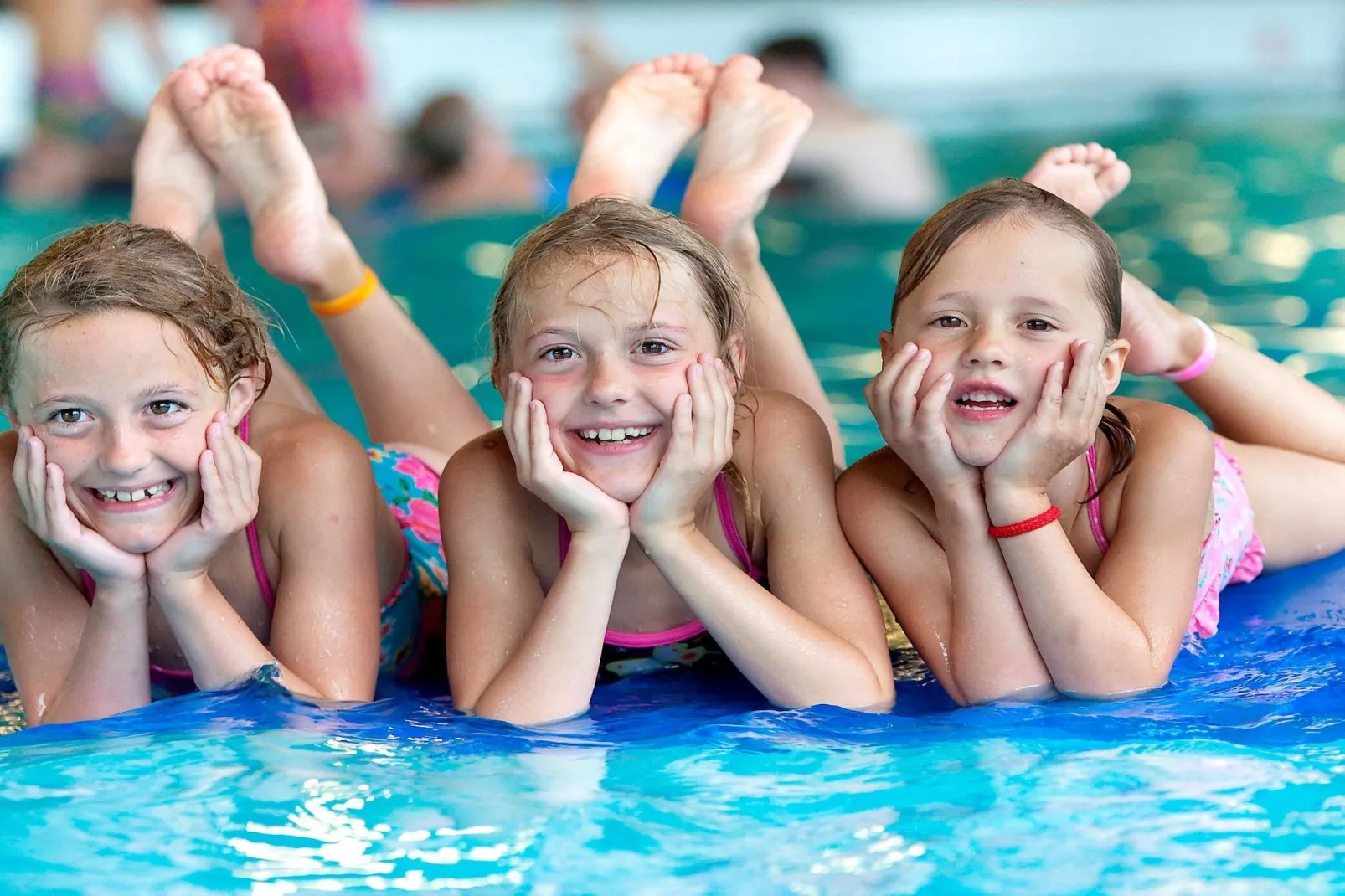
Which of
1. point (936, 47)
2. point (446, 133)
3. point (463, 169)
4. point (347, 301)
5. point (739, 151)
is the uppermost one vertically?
point (936, 47)

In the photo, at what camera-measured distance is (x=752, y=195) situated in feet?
9.29

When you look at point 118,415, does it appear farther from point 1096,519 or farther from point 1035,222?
point 1096,519

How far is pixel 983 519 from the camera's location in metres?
2.14

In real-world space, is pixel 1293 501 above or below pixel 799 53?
below

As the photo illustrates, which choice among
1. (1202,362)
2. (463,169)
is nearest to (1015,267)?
(1202,362)

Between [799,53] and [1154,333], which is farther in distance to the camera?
[799,53]

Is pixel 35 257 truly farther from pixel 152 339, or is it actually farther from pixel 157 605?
pixel 157 605

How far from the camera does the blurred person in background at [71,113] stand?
8234 millimetres

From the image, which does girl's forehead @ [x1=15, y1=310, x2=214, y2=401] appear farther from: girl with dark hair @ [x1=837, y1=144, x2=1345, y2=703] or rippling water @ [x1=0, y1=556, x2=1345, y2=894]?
girl with dark hair @ [x1=837, y1=144, x2=1345, y2=703]

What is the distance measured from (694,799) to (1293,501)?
1.46 metres

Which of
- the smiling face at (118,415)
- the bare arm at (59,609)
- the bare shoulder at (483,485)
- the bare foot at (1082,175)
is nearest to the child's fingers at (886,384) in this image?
the bare shoulder at (483,485)

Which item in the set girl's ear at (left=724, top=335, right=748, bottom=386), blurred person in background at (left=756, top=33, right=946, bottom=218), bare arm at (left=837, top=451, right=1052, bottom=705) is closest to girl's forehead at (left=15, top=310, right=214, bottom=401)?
girl's ear at (left=724, top=335, right=748, bottom=386)

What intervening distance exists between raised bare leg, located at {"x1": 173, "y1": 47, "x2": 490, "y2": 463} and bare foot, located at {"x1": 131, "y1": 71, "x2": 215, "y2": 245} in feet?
0.13

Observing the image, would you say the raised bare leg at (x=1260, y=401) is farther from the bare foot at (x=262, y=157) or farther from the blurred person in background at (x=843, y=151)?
the blurred person in background at (x=843, y=151)
